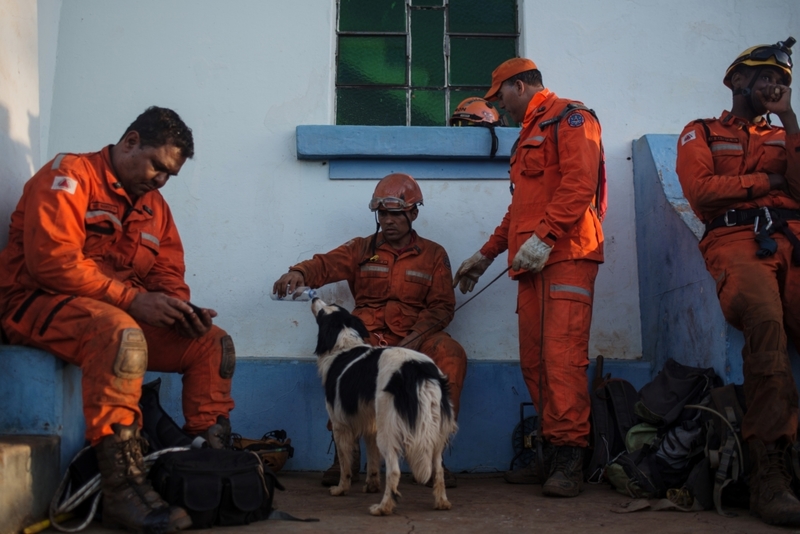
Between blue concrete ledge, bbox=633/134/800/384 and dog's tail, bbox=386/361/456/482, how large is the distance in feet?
5.37

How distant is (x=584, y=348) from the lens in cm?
453

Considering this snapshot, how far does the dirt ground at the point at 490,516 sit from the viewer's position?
3.50 metres

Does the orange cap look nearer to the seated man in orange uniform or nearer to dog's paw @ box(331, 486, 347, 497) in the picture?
the seated man in orange uniform

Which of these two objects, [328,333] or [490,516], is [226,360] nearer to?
[328,333]

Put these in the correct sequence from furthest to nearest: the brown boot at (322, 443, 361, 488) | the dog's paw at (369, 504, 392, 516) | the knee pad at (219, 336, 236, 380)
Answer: the brown boot at (322, 443, 361, 488)
the knee pad at (219, 336, 236, 380)
the dog's paw at (369, 504, 392, 516)

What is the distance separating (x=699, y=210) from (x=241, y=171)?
2954 mm

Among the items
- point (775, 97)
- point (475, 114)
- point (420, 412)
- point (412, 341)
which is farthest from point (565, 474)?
point (475, 114)

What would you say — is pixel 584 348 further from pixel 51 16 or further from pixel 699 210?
pixel 51 16

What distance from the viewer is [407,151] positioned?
557 cm

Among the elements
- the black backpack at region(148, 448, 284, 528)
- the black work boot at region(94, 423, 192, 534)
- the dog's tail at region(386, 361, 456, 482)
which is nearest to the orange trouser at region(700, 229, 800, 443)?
the dog's tail at region(386, 361, 456, 482)

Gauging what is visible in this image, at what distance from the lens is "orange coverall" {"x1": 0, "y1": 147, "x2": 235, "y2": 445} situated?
3.39 m

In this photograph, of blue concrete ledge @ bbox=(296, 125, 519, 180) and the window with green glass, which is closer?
blue concrete ledge @ bbox=(296, 125, 519, 180)

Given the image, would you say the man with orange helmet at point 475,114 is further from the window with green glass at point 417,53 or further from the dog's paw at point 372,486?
the dog's paw at point 372,486

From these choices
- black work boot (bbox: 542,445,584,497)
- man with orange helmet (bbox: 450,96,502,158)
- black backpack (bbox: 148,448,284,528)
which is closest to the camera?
black backpack (bbox: 148,448,284,528)
